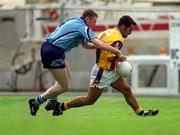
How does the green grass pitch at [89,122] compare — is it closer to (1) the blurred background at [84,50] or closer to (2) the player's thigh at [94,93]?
(2) the player's thigh at [94,93]

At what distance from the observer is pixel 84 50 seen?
27.1m

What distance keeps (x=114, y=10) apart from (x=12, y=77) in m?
4.00

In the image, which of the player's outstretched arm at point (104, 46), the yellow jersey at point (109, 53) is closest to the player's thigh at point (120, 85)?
the yellow jersey at point (109, 53)

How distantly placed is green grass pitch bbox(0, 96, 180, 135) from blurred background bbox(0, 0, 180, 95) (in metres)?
8.48

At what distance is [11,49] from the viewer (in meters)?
27.8

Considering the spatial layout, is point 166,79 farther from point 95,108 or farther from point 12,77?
point 95,108

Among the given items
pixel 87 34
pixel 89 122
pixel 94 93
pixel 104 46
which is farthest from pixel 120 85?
pixel 89 122

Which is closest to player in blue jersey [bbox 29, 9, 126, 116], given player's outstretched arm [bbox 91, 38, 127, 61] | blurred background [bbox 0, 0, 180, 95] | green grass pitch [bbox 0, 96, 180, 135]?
player's outstretched arm [bbox 91, 38, 127, 61]

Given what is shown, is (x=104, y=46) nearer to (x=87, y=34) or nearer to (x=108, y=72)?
(x=87, y=34)

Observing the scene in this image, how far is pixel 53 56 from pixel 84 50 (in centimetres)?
1240

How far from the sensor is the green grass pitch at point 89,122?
38.5 feet

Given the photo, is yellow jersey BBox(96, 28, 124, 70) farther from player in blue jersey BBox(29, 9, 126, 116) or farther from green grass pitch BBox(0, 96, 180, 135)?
green grass pitch BBox(0, 96, 180, 135)

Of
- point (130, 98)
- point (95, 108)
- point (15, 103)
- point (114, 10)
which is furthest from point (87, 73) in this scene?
point (130, 98)

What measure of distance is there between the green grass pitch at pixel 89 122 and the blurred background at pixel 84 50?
8.48 metres
